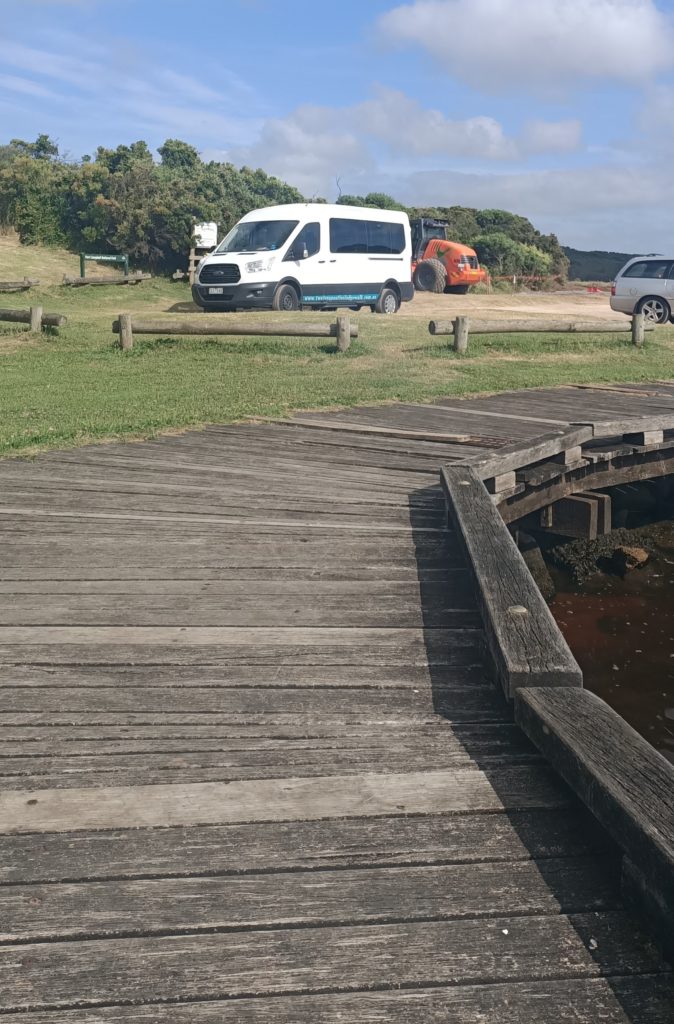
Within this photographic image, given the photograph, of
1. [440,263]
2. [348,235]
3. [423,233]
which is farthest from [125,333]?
[423,233]

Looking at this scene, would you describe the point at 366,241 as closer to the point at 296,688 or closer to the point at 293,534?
the point at 293,534

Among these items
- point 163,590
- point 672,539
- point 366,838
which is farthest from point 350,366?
point 366,838

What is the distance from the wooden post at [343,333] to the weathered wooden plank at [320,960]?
1406cm

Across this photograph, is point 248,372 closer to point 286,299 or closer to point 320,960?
point 286,299

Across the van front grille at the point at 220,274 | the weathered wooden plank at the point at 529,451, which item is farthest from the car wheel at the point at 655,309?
the weathered wooden plank at the point at 529,451

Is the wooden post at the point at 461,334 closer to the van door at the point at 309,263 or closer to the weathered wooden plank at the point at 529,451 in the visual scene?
the van door at the point at 309,263

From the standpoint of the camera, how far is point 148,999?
212cm

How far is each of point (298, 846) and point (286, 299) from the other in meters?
19.9

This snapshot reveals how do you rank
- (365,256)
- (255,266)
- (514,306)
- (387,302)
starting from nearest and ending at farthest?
(255,266)
(365,256)
(387,302)
(514,306)

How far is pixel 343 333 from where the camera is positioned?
52.2 feet

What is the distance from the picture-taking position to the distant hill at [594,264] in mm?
53694

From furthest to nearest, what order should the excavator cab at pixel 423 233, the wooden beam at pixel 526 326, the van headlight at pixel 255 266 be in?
the excavator cab at pixel 423 233
the van headlight at pixel 255 266
the wooden beam at pixel 526 326

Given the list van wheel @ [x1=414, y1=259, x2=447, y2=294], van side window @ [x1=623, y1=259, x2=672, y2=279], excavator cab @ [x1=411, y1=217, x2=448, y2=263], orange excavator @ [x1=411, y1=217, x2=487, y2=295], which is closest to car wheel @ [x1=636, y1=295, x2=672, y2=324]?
van side window @ [x1=623, y1=259, x2=672, y2=279]

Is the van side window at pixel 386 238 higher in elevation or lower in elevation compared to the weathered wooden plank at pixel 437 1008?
higher
